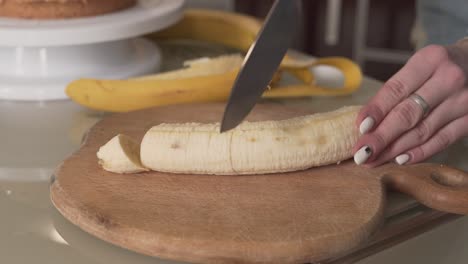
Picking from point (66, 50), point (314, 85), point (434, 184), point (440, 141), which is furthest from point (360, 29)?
point (434, 184)

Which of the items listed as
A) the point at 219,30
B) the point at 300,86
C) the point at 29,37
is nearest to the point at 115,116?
the point at 29,37

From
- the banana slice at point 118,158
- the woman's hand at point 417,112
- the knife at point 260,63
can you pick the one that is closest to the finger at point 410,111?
the woman's hand at point 417,112

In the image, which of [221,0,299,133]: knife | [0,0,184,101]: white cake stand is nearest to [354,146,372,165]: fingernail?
[221,0,299,133]: knife

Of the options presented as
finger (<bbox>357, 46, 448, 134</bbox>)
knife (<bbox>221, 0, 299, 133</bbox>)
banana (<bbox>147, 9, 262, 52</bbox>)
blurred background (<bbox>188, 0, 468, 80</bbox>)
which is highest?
knife (<bbox>221, 0, 299, 133</bbox>)

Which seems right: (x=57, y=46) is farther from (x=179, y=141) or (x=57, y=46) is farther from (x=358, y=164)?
(x=358, y=164)

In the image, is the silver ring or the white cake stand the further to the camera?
the white cake stand

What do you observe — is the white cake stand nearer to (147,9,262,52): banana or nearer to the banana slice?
(147,9,262,52): banana

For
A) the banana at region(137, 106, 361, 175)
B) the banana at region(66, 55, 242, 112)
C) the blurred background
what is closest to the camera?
the banana at region(137, 106, 361, 175)

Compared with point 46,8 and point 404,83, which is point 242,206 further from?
point 46,8
